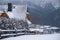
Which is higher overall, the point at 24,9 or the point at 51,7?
the point at 51,7

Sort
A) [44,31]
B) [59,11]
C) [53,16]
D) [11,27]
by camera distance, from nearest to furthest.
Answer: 1. [59,11]
2. [53,16]
3. [44,31]
4. [11,27]

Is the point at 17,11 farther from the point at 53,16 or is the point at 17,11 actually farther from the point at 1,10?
the point at 53,16

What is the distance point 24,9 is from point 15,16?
94cm

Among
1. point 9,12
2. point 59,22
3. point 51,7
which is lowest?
point 9,12

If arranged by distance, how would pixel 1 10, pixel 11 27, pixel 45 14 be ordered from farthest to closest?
pixel 1 10, pixel 11 27, pixel 45 14

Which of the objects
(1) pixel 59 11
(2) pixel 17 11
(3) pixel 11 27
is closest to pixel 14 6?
(2) pixel 17 11

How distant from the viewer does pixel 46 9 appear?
3.40 m

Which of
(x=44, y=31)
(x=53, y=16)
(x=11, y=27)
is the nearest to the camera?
(x=53, y=16)

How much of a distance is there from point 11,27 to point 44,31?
1.00 metres

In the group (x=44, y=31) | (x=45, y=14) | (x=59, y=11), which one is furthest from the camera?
(x=44, y=31)

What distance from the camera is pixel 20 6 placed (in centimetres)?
838

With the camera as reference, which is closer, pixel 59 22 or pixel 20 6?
pixel 59 22

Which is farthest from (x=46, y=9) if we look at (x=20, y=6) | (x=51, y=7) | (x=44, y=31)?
(x=20, y=6)

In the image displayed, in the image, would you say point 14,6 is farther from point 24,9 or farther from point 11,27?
point 11,27
